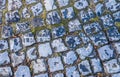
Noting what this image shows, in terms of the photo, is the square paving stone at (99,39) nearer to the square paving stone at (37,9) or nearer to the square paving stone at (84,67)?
the square paving stone at (84,67)

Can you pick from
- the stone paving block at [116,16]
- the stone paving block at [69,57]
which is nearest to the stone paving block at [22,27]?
the stone paving block at [69,57]

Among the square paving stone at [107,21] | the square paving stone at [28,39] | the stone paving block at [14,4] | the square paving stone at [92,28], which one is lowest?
the square paving stone at [28,39]

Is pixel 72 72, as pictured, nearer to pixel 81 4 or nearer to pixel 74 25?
pixel 74 25

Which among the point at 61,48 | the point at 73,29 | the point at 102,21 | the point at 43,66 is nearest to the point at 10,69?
the point at 43,66

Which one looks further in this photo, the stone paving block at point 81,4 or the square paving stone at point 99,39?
the stone paving block at point 81,4

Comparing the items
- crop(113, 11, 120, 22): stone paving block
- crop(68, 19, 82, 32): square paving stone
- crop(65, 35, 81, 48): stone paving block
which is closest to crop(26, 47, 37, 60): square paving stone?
crop(65, 35, 81, 48): stone paving block

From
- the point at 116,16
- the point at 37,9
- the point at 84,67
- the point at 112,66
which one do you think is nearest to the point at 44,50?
the point at 84,67
